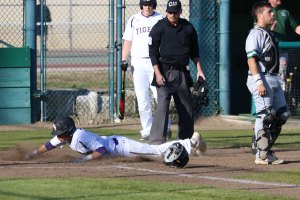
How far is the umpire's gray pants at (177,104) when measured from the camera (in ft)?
36.0

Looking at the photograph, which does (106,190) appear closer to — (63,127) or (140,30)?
(63,127)

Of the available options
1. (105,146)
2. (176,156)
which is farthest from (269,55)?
(105,146)

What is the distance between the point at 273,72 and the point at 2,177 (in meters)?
3.51

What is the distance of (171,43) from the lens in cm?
1105

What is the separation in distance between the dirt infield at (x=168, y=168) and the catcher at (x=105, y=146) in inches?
4.7

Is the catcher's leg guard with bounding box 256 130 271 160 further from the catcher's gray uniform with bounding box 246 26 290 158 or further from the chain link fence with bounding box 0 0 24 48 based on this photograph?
the chain link fence with bounding box 0 0 24 48

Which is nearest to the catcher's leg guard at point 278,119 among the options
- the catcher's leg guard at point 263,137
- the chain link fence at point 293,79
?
the catcher's leg guard at point 263,137

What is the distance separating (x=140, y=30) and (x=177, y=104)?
2265 millimetres

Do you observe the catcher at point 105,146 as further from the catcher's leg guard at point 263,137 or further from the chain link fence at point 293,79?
the chain link fence at point 293,79

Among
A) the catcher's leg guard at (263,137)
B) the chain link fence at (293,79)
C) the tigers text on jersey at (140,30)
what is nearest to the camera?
the catcher's leg guard at (263,137)

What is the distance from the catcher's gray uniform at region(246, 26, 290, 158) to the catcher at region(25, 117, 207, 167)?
2.63 ft

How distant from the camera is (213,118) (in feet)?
53.8

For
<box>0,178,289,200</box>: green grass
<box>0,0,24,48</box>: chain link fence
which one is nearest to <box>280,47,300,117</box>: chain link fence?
<box>0,0,24,48</box>: chain link fence

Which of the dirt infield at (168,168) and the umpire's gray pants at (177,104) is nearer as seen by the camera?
the dirt infield at (168,168)
